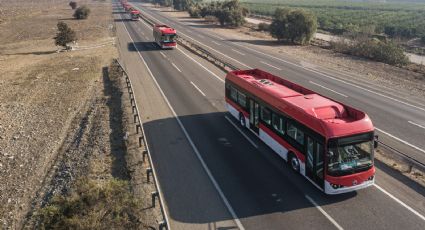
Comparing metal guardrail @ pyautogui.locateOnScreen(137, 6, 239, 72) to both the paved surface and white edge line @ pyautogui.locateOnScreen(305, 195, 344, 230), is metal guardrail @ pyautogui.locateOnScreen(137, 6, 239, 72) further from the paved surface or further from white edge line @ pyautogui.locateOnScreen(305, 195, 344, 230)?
white edge line @ pyautogui.locateOnScreen(305, 195, 344, 230)

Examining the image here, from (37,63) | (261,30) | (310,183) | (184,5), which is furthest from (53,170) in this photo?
(184,5)

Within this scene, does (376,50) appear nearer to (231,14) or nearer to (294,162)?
(294,162)

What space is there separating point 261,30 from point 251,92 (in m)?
60.4

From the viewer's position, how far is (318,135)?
47.6ft

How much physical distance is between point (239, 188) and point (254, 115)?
5.82m

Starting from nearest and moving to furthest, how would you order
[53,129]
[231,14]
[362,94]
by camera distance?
[53,129] < [362,94] < [231,14]

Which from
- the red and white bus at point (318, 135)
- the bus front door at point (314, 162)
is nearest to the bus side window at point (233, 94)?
the red and white bus at point (318, 135)

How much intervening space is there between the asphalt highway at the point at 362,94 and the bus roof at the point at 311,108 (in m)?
6.09

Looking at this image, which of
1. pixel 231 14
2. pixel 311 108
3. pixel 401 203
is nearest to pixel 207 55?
pixel 311 108

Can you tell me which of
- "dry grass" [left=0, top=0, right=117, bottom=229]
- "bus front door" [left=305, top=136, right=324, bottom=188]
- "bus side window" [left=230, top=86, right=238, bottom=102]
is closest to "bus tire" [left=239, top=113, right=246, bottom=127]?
"bus side window" [left=230, top=86, right=238, bottom=102]

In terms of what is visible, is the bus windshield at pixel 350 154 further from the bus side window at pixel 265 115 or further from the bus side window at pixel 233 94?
the bus side window at pixel 233 94

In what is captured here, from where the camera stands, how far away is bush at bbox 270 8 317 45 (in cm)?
5909

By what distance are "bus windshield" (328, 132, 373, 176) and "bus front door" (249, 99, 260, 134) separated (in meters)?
6.58

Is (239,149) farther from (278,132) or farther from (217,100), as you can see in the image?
(217,100)
